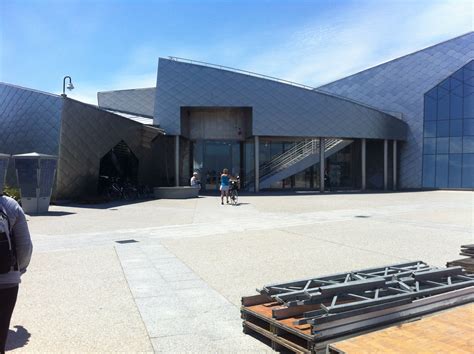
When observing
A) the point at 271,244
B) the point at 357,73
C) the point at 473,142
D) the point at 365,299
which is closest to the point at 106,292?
the point at 365,299

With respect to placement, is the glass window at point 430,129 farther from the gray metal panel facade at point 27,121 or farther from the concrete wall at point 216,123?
the gray metal panel facade at point 27,121

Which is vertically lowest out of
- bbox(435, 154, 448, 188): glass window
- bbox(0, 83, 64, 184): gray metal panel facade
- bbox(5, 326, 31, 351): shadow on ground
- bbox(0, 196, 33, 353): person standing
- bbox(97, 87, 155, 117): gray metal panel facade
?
bbox(5, 326, 31, 351): shadow on ground

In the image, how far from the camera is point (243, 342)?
4.16 metres

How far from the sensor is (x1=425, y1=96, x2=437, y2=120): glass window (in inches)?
1507

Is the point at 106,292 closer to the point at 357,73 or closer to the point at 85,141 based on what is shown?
the point at 85,141

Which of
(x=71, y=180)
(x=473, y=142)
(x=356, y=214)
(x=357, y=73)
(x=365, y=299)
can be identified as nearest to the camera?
(x=365, y=299)

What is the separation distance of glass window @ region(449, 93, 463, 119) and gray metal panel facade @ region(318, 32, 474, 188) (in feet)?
6.84

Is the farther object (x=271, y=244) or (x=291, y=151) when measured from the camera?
(x=291, y=151)

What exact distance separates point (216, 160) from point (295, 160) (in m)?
6.78

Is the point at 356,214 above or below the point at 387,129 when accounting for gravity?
below

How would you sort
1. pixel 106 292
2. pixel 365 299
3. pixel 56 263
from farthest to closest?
pixel 56 263 → pixel 106 292 → pixel 365 299

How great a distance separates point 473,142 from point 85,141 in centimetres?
3099

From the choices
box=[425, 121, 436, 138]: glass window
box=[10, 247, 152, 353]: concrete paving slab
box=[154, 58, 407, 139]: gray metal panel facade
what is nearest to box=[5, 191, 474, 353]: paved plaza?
box=[10, 247, 152, 353]: concrete paving slab

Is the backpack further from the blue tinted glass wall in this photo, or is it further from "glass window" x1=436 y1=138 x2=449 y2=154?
"glass window" x1=436 y1=138 x2=449 y2=154
